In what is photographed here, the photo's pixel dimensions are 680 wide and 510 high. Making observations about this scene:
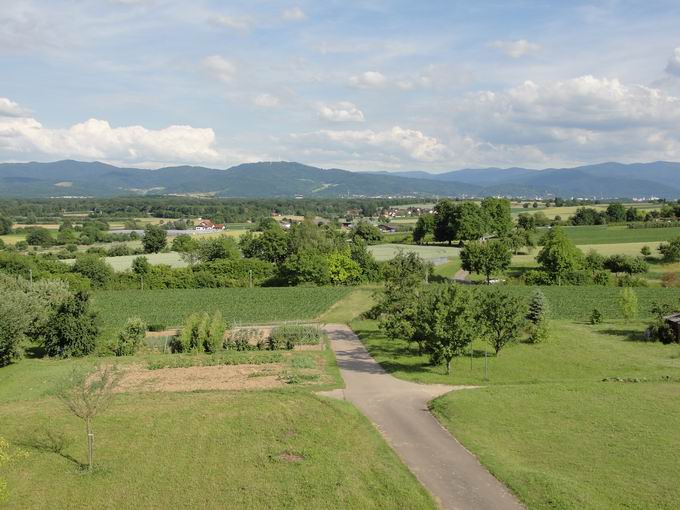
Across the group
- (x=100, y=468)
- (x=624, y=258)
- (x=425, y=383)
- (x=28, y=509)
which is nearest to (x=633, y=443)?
(x=425, y=383)

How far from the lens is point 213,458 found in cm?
1859

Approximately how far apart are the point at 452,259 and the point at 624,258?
82.7 ft

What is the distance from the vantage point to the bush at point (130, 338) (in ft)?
123

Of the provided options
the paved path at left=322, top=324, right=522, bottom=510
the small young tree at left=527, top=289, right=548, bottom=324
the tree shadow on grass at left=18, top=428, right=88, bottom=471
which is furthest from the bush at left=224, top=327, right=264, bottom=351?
the small young tree at left=527, top=289, right=548, bottom=324

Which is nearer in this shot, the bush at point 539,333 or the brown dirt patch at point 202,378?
the brown dirt patch at point 202,378

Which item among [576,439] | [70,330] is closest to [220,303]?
[70,330]

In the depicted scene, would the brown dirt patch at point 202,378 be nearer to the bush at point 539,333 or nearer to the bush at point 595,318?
the bush at point 539,333

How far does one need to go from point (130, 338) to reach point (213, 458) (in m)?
21.8

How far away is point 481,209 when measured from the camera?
101812 millimetres

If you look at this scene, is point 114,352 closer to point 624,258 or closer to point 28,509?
point 28,509

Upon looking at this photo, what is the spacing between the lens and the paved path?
15984mm

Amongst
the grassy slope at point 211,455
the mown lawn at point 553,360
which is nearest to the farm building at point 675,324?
the mown lawn at point 553,360

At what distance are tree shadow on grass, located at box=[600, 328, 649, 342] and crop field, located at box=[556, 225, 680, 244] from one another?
6431cm

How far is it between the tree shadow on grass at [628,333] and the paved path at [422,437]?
17147mm
